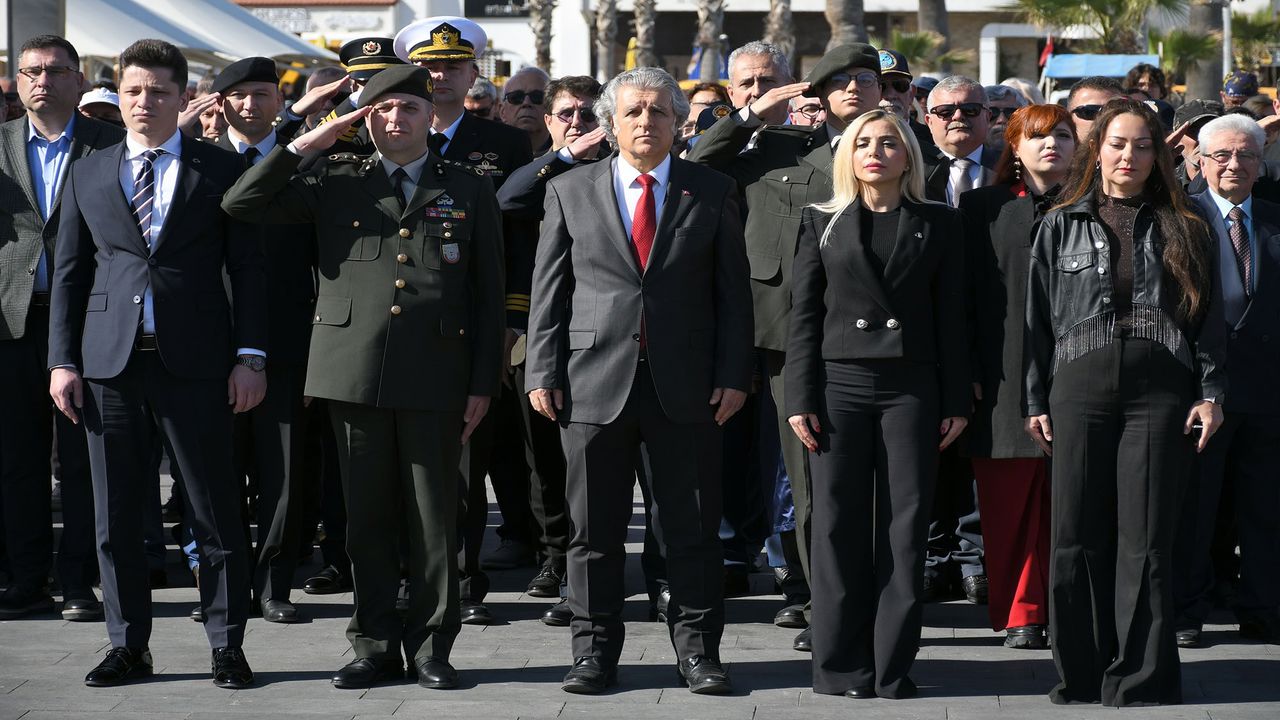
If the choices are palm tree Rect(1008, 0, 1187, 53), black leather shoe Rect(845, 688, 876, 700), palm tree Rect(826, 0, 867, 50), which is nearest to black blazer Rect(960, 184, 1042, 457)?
black leather shoe Rect(845, 688, 876, 700)

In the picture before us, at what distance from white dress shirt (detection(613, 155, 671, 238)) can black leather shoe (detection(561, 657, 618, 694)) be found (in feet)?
5.16

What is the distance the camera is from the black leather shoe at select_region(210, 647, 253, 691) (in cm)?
569

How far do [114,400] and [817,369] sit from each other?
8.43 feet

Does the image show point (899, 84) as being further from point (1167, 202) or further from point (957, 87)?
point (1167, 202)

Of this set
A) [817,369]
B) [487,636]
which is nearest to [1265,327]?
[817,369]

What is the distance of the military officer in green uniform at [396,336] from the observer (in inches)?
222

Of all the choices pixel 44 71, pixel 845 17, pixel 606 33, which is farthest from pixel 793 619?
pixel 606 33

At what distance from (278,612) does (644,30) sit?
35.4 meters

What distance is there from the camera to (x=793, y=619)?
6.64m

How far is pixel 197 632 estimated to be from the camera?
6.56 m

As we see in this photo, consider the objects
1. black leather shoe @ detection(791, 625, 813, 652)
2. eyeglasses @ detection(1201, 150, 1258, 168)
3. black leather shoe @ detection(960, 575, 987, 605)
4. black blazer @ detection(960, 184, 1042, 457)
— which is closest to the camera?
black blazer @ detection(960, 184, 1042, 457)

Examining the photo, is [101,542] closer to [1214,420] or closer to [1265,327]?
[1214,420]

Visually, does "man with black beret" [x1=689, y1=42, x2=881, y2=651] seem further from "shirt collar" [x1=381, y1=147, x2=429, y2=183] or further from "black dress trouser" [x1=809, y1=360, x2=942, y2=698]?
"shirt collar" [x1=381, y1=147, x2=429, y2=183]

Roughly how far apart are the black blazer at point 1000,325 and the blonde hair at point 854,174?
2.03 ft
